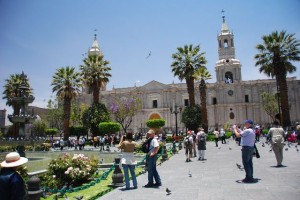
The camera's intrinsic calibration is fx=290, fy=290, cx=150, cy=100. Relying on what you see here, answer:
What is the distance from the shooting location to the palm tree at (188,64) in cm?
3619

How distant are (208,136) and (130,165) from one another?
2654 cm

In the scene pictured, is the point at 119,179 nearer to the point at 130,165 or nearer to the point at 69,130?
the point at 130,165

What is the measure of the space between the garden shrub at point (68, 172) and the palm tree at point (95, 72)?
28.7 m

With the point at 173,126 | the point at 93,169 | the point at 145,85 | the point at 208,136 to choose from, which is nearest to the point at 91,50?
the point at 145,85

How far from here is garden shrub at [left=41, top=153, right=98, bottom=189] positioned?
877 centimetres

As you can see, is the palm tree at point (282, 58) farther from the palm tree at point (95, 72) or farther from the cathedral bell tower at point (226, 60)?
the cathedral bell tower at point (226, 60)

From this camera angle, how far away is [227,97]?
2397 inches

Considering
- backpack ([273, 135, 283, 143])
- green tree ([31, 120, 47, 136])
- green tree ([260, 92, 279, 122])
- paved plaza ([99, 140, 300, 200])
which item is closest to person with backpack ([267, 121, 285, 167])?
backpack ([273, 135, 283, 143])

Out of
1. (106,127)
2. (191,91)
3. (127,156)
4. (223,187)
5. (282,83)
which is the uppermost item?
(191,91)

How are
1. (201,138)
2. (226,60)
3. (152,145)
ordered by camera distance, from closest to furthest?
(152,145)
(201,138)
(226,60)

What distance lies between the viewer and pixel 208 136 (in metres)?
33.1

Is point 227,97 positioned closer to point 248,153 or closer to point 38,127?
point 38,127

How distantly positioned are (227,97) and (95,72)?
33222 millimetres

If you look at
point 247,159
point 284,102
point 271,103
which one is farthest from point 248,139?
point 271,103
